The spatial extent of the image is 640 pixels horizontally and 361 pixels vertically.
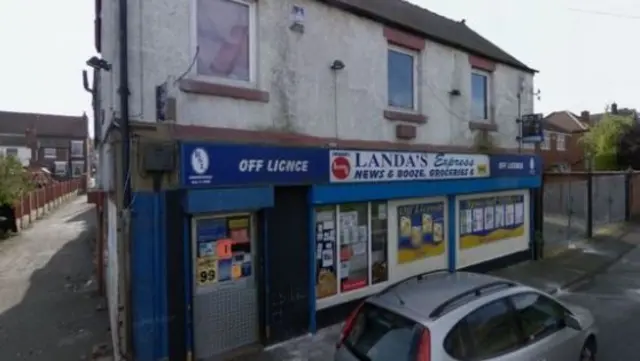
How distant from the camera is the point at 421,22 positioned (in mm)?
9930

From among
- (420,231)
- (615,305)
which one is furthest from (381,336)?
(615,305)

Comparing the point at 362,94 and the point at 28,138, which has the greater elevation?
the point at 28,138

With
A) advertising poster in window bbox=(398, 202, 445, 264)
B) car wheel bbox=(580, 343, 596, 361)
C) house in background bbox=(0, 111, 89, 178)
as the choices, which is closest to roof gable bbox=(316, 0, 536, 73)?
advertising poster in window bbox=(398, 202, 445, 264)

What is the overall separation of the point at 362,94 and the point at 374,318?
456 centimetres

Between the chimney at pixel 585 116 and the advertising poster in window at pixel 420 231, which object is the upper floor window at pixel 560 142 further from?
the advertising poster in window at pixel 420 231

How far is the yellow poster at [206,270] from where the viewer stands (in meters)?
5.80

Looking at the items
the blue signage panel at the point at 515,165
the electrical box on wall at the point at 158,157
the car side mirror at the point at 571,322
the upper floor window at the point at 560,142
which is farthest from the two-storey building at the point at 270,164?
the upper floor window at the point at 560,142

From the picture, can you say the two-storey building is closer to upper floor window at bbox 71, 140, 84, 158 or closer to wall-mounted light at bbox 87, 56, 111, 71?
wall-mounted light at bbox 87, 56, 111, 71

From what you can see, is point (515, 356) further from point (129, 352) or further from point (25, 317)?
point (25, 317)

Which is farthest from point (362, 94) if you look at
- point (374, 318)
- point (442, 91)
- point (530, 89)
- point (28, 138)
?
point (28, 138)

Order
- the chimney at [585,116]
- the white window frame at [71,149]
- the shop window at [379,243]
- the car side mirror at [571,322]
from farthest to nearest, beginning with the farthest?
the white window frame at [71,149] → the chimney at [585,116] → the shop window at [379,243] → the car side mirror at [571,322]

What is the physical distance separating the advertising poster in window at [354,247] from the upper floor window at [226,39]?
295 cm

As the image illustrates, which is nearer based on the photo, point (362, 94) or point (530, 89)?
point (362, 94)

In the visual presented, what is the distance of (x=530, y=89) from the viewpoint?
12336 mm
